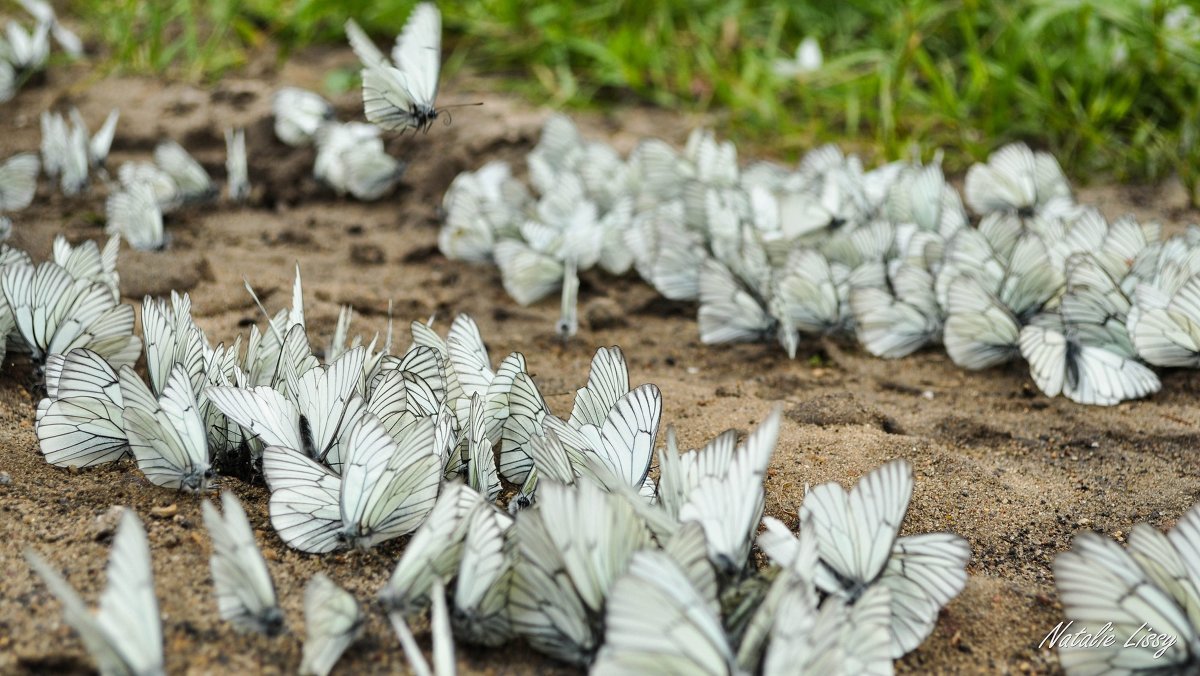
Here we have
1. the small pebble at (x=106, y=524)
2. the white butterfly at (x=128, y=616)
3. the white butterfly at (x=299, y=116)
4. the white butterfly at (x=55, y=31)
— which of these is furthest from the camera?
the white butterfly at (x=55, y=31)

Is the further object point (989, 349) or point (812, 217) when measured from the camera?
point (812, 217)

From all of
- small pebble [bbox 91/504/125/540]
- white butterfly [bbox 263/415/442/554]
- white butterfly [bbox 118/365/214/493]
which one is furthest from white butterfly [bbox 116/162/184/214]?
white butterfly [bbox 263/415/442/554]

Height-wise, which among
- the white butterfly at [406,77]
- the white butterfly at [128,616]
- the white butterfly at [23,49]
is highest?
the white butterfly at [406,77]

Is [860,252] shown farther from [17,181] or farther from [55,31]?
[55,31]

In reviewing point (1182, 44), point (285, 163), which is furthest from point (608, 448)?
point (1182, 44)

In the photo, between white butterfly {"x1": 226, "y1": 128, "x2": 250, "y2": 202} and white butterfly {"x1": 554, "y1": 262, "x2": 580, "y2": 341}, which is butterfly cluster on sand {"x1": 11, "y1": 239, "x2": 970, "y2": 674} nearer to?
white butterfly {"x1": 554, "y1": 262, "x2": 580, "y2": 341}

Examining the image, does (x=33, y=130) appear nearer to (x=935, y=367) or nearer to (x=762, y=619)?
(x=935, y=367)

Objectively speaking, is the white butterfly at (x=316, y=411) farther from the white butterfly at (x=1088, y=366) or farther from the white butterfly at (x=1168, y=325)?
the white butterfly at (x=1168, y=325)

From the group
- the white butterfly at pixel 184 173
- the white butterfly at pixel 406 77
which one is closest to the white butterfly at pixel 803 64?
the white butterfly at pixel 184 173
